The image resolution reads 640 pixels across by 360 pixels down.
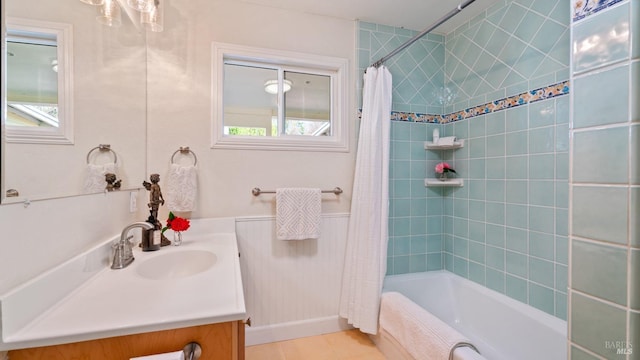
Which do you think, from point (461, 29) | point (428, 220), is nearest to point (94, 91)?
point (428, 220)

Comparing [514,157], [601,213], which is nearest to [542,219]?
[514,157]

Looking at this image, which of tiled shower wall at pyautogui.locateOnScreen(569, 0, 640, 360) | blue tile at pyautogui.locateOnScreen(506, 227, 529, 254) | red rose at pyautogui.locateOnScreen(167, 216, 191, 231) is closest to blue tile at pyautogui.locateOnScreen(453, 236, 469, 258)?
blue tile at pyautogui.locateOnScreen(506, 227, 529, 254)

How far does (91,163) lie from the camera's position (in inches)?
44.8

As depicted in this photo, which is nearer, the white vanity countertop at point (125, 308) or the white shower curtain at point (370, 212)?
the white vanity countertop at point (125, 308)

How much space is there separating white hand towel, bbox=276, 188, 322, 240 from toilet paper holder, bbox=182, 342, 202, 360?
1131 millimetres

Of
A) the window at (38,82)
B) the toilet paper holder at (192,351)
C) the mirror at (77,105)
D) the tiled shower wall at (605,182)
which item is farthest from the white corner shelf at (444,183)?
the window at (38,82)

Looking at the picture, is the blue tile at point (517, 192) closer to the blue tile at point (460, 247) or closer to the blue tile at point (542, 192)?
the blue tile at point (542, 192)

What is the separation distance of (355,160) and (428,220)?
2.84ft

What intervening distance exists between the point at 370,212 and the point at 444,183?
78 cm

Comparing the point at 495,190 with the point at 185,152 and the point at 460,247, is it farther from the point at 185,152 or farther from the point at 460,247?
the point at 185,152

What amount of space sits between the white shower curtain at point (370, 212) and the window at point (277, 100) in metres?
0.23

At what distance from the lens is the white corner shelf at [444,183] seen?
2.19m

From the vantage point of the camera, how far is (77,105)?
3.41ft

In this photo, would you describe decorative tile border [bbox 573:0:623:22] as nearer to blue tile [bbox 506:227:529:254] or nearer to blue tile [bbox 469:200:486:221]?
blue tile [bbox 506:227:529:254]
